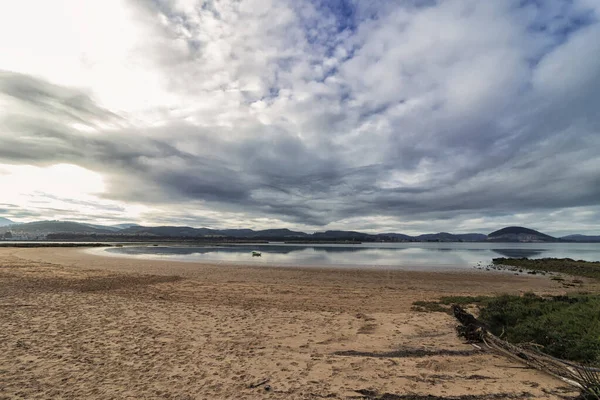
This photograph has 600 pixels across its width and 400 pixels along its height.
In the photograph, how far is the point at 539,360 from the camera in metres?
7.16

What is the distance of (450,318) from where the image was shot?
12.2 meters

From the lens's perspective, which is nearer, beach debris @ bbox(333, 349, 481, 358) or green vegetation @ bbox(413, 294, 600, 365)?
green vegetation @ bbox(413, 294, 600, 365)

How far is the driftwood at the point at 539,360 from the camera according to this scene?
5.50 metres

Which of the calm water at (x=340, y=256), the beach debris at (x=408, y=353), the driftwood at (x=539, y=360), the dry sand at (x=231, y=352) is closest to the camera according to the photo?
the driftwood at (x=539, y=360)

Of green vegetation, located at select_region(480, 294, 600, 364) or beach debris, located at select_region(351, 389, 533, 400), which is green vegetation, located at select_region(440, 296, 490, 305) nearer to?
green vegetation, located at select_region(480, 294, 600, 364)

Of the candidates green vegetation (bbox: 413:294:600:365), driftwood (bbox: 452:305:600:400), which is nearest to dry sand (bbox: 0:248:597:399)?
driftwood (bbox: 452:305:600:400)

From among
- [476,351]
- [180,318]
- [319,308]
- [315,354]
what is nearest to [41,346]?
[180,318]

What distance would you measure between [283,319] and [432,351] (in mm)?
5351

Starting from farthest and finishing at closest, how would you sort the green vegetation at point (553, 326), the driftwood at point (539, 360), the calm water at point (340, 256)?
1. the calm water at point (340, 256)
2. the green vegetation at point (553, 326)
3. the driftwood at point (539, 360)

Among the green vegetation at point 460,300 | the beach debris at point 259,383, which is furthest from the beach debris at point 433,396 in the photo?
the green vegetation at point 460,300

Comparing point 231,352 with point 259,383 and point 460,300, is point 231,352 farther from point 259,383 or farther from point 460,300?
point 460,300

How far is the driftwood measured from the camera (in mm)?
5504

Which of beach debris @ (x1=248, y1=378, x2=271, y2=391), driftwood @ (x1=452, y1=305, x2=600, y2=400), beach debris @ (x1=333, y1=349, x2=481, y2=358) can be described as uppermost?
driftwood @ (x1=452, y1=305, x2=600, y2=400)

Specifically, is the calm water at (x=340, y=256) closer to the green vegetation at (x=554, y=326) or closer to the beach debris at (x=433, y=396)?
the green vegetation at (x=554, y=326)
